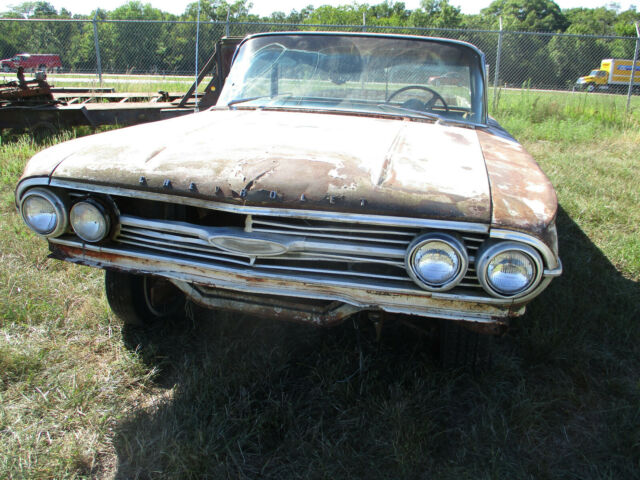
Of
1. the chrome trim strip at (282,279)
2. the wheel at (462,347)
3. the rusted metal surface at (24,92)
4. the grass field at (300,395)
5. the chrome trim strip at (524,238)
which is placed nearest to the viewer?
the chrome trim strip at (524,238)

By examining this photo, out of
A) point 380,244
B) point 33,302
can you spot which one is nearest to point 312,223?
point 380,244

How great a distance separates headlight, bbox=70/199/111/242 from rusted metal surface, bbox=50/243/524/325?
0.08 metres

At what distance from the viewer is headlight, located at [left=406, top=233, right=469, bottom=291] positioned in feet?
5.59

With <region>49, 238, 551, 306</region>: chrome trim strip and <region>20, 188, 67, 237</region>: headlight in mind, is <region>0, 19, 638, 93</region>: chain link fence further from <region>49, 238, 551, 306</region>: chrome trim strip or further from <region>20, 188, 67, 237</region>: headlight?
<region>49, 238, 551, 306</region>: chrome trim strip

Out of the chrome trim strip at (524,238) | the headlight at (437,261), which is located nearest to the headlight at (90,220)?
the headlight at (437,261)

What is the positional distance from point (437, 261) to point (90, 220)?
1.37m

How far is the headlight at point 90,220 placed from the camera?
197cm

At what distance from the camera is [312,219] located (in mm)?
1816

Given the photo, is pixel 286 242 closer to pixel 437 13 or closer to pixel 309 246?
pixel 309 246

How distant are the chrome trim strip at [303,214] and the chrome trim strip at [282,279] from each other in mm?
240

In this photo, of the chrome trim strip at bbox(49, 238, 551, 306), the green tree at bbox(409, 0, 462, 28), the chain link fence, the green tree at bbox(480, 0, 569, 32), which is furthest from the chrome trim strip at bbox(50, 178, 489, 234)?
the green tree at bbox(480, 0, 569, 32)

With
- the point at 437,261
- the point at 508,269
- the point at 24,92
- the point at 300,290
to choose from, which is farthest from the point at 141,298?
the point at 24,92

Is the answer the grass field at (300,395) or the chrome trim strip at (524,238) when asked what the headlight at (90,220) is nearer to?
the grass field at (300,395)

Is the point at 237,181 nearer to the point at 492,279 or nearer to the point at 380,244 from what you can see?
the point at 380,244
